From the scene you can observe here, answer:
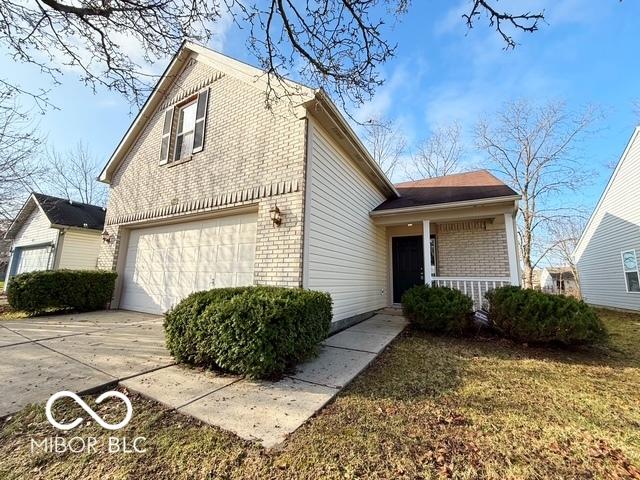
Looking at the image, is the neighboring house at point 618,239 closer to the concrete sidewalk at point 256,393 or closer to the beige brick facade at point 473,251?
the beige brick facade at point 473,251

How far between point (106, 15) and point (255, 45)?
6.71ft

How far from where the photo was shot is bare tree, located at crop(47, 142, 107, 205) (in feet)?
66.4

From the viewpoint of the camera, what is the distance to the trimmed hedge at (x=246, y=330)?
10.7ft

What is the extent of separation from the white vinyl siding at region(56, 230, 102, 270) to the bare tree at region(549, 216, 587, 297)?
26.6 metres

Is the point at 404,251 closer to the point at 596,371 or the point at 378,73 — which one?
the point at 596,371

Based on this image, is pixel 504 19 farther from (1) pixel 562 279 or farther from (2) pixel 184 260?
(1) pixel 562 279

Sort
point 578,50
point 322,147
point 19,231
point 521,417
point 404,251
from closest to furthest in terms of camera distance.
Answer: point 521,417 < point 578,50 < point 322,147 < point 404,251 < point 19,231

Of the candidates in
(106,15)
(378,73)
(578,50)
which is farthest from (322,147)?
(578,50)

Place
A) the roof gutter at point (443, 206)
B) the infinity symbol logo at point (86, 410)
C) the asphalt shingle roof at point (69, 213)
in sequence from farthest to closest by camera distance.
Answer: the asphalt shingle roof at point (69, 213), the roof gutter at point (443, 206), the infinity symbol logo at point (86, 410)

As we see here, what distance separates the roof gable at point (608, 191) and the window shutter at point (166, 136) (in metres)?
16.1

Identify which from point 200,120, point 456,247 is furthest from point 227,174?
point 456,247

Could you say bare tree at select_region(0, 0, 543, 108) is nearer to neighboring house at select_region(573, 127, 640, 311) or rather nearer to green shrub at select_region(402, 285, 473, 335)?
green shrub at select_region(402, 285, 473, 335)

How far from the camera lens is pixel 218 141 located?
6680mm

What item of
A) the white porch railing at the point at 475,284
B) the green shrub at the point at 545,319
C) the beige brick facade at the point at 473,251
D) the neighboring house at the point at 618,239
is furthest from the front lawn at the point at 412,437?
the neighboring house at the point at 618,239
